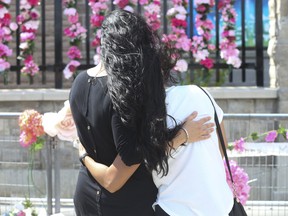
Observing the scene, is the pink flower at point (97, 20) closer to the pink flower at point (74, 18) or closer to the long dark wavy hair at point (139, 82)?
the pink flower at point (74, 18)

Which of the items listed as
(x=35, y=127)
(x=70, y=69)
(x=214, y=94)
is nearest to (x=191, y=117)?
(x=35, y=127)

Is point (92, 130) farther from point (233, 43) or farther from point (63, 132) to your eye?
point (233, 43)

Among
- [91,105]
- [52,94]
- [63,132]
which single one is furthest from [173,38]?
[91,105]

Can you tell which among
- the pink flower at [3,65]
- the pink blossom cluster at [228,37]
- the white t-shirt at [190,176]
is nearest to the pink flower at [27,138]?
the white t-shirt at [190,176]

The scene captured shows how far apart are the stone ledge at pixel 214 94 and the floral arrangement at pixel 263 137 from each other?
6.41ft

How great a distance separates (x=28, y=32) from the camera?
7086 mm

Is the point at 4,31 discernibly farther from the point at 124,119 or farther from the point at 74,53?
the point at 124,119

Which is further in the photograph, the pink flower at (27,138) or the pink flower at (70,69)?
the pink flower at (70,69)

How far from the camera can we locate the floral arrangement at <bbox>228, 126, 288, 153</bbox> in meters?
4.49

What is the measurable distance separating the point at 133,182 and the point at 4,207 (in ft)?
7.57

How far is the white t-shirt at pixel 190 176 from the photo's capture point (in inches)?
→ 106

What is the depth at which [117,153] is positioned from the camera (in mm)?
2764

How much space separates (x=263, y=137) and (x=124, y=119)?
2.24 meters

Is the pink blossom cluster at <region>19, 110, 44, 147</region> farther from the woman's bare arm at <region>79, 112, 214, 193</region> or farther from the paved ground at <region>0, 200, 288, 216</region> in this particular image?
the woman's bare arm at <region>79, 112, 214, 193</region>
